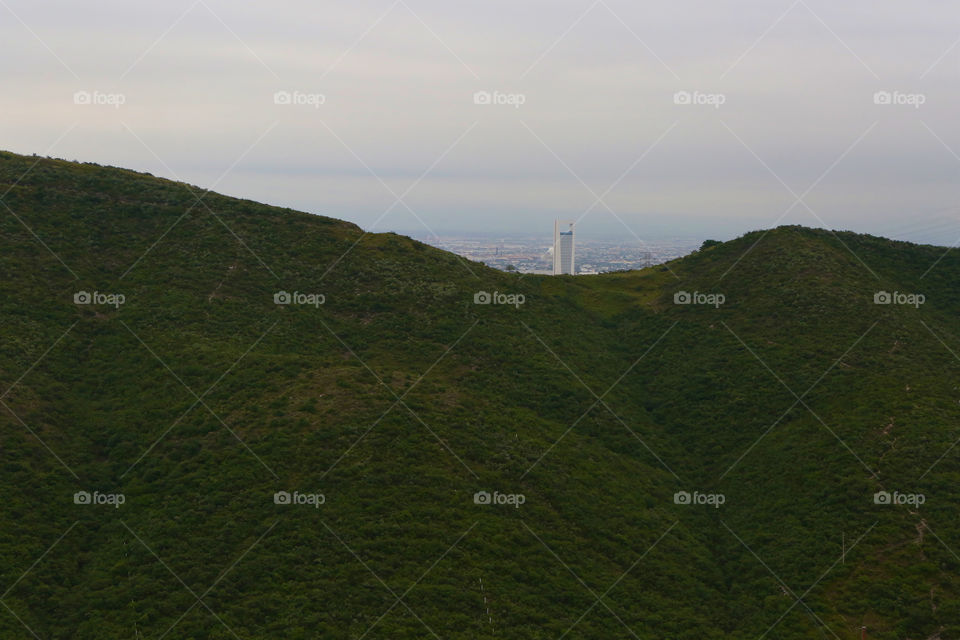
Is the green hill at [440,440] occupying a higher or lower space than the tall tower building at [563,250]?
lower

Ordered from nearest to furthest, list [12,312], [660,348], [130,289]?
[12,312] < [130,289] < [660,348]

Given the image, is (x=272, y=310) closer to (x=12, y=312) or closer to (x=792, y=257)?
(x=12, y=312)

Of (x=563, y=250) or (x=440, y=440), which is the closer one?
(x=440, y=440)

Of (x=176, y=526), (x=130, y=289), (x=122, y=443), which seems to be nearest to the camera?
(x=176, y=526)

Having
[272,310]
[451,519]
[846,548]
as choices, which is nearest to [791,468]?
[846,548]

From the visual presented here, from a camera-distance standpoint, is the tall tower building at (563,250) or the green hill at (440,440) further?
the tall tower building at (563,250)

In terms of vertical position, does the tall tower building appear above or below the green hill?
above

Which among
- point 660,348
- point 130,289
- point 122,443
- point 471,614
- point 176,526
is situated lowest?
point 471,614

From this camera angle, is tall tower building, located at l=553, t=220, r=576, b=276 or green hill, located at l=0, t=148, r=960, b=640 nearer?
green hill, located at l=0, t=148, r=960, b=640
